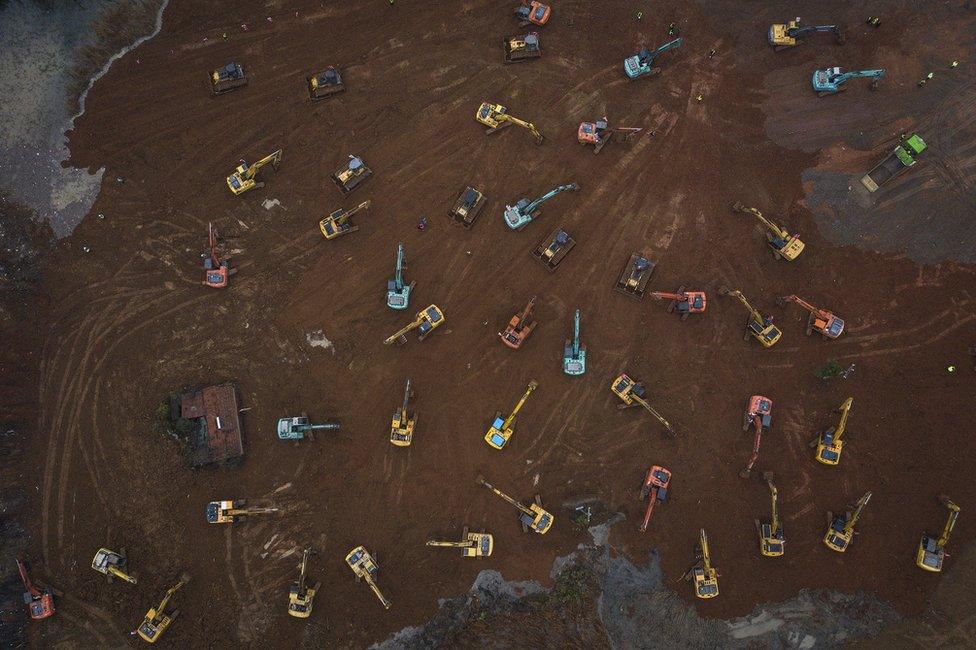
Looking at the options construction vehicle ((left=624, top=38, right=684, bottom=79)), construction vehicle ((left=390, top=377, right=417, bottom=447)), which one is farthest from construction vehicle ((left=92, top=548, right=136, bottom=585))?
construction vehicle ((left=624, top=38, right=684, bottom=79))

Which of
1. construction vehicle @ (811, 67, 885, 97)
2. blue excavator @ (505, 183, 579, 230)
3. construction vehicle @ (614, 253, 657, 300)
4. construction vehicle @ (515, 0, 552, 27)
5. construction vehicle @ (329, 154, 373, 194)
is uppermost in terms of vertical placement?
construction vehicle @ (515, 0, 552, 27)

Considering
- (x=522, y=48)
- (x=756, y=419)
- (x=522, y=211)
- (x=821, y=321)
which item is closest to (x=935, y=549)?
(x=756, y=419)

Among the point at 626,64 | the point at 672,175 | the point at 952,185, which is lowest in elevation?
the point at 952,185

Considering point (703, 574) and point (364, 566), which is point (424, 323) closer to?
point (364, 566)

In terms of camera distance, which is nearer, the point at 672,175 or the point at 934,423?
the point at 934,423

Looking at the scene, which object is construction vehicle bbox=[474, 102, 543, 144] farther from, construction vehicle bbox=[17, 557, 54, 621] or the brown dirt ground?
construction vehicle bbox=[17, 557, 54, 621]

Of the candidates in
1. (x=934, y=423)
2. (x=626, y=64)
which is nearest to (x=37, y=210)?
(x=626, y=64)

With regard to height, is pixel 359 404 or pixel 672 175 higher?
pixel 672 175

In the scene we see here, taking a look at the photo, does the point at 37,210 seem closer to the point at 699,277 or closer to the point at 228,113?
the point at 228,113
